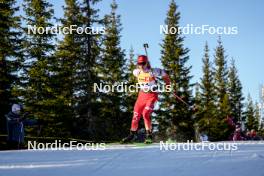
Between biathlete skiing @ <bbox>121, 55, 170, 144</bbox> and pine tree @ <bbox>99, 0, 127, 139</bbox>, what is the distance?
21.7 m

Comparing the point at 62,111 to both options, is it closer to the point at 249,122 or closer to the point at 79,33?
the point at 79,33

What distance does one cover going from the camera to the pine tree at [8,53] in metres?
24.7

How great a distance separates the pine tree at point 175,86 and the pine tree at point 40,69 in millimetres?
12912

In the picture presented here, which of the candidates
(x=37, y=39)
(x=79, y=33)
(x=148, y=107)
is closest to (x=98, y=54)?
(x=79, y=33)

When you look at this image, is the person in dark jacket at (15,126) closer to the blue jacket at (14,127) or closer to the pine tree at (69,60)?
the blue jacket at (14,127)

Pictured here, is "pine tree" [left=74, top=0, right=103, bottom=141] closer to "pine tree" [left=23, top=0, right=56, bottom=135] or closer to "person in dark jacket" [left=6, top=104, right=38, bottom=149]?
"pine tree" [left=23, top=0, right=56, bottom=135]

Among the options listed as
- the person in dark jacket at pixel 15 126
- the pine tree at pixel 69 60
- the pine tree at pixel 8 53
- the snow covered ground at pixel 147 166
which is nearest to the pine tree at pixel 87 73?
the pine tree at pixel 69 60

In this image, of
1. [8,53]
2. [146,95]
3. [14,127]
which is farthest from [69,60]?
[146,95]

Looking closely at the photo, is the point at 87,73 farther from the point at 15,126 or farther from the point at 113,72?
the point at 15,126

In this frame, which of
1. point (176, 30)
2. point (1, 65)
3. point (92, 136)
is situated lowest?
point (92, 136)

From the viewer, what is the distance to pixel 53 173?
173 inches

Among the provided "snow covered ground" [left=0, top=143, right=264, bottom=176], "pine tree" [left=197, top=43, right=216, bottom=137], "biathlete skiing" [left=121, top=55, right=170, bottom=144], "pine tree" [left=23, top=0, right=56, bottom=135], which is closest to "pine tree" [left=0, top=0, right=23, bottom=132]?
"pine tree" [left=23, top=0, right=56, bottom=135]

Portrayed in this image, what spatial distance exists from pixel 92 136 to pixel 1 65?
320 inches

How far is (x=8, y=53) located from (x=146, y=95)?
1724 cm
